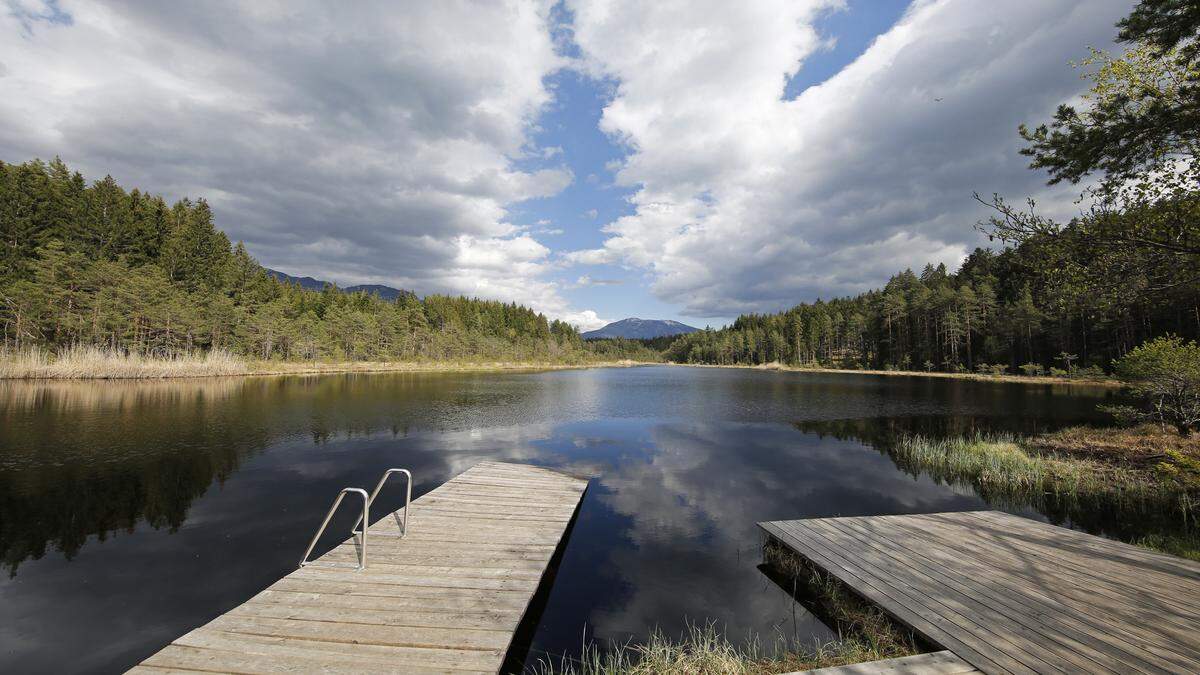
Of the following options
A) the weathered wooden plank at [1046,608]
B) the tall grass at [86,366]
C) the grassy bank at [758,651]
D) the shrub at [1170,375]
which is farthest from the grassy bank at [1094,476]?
the tall grass at [86,366]

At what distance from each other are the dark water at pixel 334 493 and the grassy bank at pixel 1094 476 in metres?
1.50

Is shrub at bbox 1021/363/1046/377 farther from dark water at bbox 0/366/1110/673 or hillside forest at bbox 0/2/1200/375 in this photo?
dark water at bbox 0/366/1110/673

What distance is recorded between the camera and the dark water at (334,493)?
6.45 metres

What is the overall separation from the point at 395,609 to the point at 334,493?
8.07 m

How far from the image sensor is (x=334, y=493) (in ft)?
38.1

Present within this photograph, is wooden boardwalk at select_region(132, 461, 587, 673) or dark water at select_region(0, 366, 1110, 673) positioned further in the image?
dark water at select_region(0, 366, 1110, 673)

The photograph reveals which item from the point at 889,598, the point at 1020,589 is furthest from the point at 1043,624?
the point at 889,598

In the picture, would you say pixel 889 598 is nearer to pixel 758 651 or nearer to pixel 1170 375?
pixel 758 651

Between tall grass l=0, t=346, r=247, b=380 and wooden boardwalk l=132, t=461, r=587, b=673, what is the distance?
4278cm

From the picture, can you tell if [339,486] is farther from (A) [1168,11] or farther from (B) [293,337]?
(B) [293,337]

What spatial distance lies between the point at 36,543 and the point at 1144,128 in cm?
1944

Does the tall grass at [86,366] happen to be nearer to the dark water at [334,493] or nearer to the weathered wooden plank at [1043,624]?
the dark water at [334,493]

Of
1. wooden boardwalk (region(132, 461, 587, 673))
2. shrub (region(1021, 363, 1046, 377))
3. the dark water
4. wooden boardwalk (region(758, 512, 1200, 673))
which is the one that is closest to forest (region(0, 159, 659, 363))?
the dark water

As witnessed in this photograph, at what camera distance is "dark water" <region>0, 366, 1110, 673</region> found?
21.2ft
